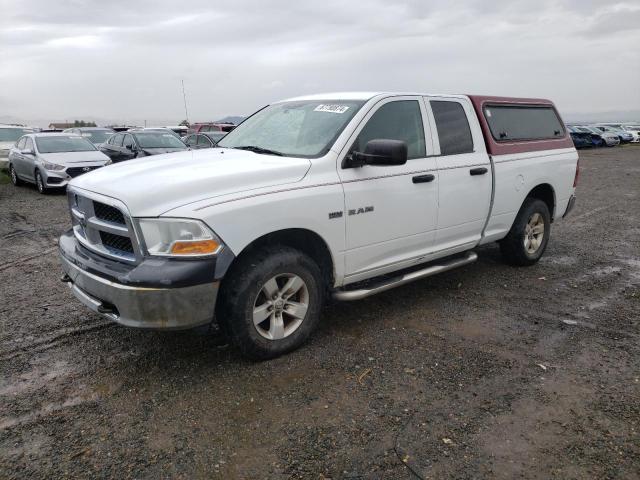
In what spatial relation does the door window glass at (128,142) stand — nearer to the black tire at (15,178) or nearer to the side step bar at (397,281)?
the black tire at (15,178)

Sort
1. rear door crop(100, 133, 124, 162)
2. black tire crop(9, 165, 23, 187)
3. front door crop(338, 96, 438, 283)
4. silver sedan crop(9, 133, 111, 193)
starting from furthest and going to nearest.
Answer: rear door crop(100, 133, 124, 162) < black tire crop(9, 165, 23, 187) < silver sedan crop(9, 133, 111, 193) < front door crop(338, 96, 438, 283)

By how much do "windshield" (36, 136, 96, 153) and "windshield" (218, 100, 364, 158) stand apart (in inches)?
376

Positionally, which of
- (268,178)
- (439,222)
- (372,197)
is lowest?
(439,222)

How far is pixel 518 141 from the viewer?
541 centimetres

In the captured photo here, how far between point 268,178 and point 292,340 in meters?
1.20

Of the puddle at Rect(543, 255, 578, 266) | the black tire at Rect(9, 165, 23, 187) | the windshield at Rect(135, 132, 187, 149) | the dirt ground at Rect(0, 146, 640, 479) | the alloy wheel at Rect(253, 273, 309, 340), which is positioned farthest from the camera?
the black tire at Rect(9, 165, 23, 187)

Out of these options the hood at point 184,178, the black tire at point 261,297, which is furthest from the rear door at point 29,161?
the black tire at point 261,297

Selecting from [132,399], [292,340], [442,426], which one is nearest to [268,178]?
[292,340]

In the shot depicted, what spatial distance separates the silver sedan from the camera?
11.8 metres

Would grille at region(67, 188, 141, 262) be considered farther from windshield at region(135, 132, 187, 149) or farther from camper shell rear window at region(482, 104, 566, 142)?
windshield at region(135, 132, 187, 149)

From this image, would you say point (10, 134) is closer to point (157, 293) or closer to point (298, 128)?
point (298, 128)

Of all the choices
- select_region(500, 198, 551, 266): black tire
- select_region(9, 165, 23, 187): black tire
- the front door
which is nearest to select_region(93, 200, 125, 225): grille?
the front door

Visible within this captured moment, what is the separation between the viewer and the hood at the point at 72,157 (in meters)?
12.0

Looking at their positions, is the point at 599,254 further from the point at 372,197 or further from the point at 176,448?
the point at 176,448
